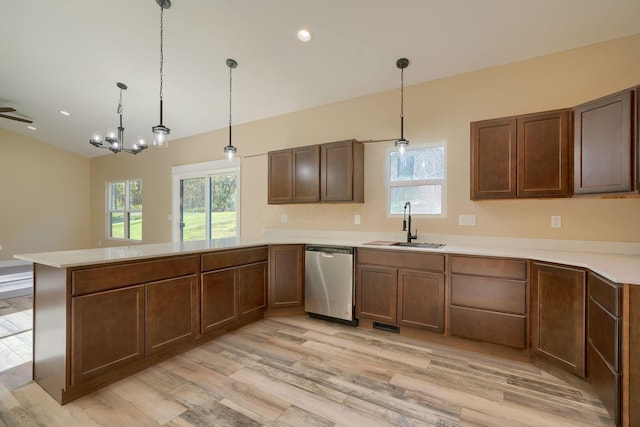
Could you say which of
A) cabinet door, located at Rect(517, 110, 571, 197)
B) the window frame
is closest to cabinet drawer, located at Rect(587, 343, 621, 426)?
cabinet door, located at Rect(517, 110, 571, 197)

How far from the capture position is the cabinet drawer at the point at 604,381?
160 cm

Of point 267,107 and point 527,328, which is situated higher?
point 267,107

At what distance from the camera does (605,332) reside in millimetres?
1713

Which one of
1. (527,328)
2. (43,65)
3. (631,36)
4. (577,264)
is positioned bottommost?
(527,328)

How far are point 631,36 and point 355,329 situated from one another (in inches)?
145

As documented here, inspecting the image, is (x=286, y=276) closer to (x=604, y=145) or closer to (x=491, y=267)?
(x=491, y=267)

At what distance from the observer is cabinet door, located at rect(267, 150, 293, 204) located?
3822mm

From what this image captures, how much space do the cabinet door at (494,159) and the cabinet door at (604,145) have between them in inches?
17.4

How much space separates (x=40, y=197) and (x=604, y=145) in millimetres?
10237

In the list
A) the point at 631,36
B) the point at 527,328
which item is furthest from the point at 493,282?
the point at 631,36

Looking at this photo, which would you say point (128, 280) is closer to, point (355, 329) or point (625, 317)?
point (355, 329)

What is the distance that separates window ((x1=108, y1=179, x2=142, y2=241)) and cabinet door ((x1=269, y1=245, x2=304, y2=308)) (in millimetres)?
4764

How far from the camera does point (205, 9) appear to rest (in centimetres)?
269

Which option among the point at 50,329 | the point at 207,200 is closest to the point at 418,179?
the point at 50,329
